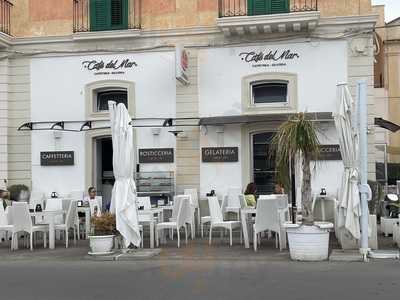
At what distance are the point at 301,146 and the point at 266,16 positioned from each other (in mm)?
6604

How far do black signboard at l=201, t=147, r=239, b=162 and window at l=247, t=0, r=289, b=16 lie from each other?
3.88m

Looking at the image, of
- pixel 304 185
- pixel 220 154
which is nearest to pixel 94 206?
pixel 220 154

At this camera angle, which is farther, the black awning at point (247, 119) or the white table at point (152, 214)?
the black awning at point (247, 119)

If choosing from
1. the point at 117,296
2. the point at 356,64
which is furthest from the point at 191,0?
the point at 117,296

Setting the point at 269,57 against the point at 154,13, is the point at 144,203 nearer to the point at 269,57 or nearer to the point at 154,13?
the point at 269,57

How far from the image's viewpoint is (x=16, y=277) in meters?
10.2

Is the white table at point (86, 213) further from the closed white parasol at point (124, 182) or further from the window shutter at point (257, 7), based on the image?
the window shutter at point (257, 7)

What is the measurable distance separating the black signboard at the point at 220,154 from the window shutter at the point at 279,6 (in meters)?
4.00

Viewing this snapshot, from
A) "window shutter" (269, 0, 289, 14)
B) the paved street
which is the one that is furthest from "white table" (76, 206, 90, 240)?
"window shutter" (269, 0, 289, 14)

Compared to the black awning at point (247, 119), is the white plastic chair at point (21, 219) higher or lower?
lower

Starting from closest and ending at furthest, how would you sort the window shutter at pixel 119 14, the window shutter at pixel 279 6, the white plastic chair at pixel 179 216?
the white plastic chair at pixel 179 216
the window shutter at pixel 279 6
the window shutter at pixel 119 14

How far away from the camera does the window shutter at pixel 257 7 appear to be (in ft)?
58.2

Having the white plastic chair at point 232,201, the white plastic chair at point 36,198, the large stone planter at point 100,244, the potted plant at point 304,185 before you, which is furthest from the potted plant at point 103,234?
the white plastic chair at point 36,198

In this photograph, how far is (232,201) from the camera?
56.4 ft
